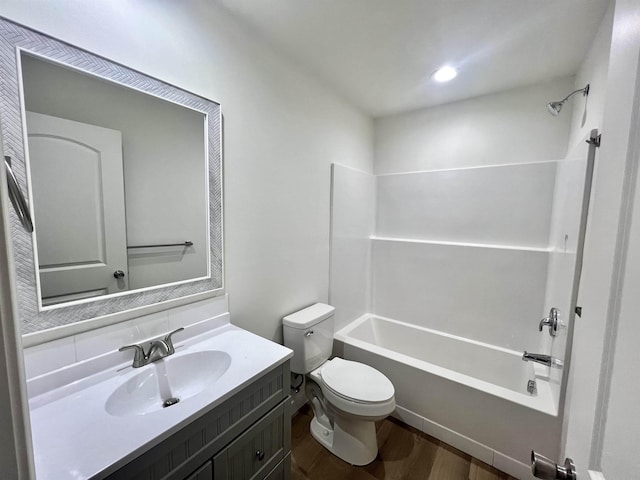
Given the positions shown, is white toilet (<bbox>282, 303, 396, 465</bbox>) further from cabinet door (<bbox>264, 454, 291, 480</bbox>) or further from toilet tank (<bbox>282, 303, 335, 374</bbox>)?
cabinet door (<bbox>264, 454, 291, 480</bbox>)

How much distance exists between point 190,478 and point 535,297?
7.64 ft

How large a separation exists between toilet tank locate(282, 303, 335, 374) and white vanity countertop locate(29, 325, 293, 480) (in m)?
0.61

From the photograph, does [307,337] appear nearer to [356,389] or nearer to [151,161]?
[356,389]

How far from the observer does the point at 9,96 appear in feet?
2.61

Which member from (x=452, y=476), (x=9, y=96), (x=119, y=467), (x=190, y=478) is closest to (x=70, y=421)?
(x=119, y=467)

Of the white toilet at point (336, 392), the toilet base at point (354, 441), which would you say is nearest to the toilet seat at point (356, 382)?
the white toilet at point (336, 392)

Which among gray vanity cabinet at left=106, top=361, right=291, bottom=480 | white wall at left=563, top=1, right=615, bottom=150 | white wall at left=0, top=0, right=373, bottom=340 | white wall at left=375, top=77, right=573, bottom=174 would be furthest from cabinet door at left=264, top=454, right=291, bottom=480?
white wall at left=375, top=77, right=573, bottom=174

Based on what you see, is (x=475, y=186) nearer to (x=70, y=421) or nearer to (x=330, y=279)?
(x=330, y=279)

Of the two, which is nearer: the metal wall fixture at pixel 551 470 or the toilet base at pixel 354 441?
the metal wall fixture at pixel 551 470

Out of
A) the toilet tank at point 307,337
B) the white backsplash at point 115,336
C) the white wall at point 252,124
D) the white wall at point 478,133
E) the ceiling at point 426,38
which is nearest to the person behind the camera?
the white backsplash at point 115,336

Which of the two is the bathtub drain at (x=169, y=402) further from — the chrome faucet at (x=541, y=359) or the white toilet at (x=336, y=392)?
the chrome faucet at (x=541, y=359)

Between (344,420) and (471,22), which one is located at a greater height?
(471,22)

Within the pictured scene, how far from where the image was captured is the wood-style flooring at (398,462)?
4.92 feet

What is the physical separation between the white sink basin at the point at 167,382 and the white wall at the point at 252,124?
34 cm
